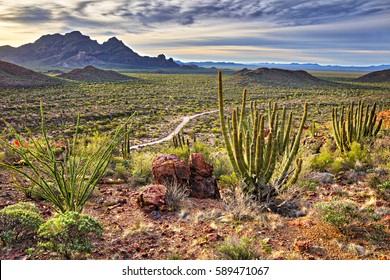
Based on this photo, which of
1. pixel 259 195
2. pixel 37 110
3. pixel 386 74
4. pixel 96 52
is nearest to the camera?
pixel 259 195

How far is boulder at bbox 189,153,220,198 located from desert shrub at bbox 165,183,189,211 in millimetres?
487

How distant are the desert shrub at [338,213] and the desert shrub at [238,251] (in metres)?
1.43

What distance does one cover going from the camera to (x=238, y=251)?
4.07 m

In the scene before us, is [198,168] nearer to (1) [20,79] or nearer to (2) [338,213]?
(2) [338,213]

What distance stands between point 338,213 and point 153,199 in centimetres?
304

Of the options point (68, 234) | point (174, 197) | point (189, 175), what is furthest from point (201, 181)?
point (68, 234)

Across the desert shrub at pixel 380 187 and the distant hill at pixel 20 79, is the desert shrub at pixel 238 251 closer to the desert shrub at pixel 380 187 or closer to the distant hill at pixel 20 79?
the desert shrub at pixel 380 187

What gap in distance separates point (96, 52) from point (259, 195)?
20592cm

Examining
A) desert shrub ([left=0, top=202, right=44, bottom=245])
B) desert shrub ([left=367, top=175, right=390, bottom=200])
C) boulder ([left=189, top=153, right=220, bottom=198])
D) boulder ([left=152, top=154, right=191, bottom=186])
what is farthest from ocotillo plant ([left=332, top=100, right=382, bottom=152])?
desert shrub ([left=0, top=202, right=44, bottom=245])

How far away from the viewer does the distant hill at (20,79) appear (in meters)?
51.1

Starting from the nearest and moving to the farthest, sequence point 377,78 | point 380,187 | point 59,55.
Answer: point 380,187 → point 377,78 → point 59,55

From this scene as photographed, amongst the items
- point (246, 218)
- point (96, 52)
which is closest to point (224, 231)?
point (246, 218)
